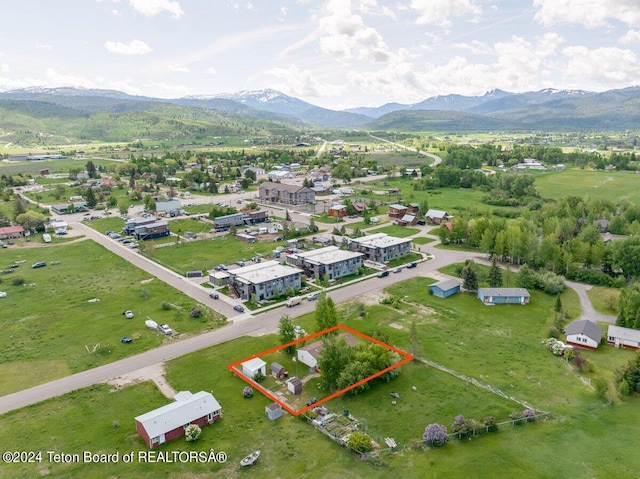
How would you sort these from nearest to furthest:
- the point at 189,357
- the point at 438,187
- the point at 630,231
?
the point at 189,357 → the point at 630,231 → the point at 438,187

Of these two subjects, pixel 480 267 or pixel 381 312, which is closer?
pixel 381 312

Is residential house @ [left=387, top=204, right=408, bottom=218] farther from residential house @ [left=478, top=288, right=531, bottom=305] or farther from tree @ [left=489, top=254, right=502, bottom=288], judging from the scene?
residential house @ [left=478, top=288, right=531, bottom=305]

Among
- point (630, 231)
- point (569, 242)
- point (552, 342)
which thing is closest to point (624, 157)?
point (630, 231)

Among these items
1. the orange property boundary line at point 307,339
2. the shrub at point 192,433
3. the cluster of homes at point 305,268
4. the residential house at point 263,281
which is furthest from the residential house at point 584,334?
the shrub at point 192,433

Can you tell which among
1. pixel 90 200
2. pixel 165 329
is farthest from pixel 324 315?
pixel 90 200

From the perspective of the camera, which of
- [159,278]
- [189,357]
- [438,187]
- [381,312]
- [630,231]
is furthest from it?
[438,187]


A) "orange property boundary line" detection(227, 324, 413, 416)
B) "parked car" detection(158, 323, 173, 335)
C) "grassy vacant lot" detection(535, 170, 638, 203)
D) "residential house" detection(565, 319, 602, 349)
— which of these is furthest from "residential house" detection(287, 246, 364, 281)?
"grassy vacant lot" detection(535, 170, 638, 203)

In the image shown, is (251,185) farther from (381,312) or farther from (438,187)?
(381,312)
